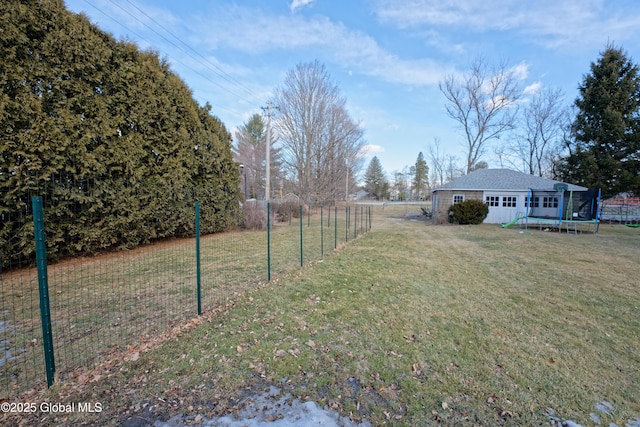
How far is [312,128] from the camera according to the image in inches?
982

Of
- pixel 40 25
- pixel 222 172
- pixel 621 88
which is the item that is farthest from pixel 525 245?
pixel 621 88

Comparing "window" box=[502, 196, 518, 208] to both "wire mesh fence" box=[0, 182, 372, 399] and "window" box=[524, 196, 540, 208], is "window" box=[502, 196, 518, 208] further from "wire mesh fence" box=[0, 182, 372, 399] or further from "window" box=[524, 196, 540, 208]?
"wire mesh fence" box=[0, 182, 372, 399]

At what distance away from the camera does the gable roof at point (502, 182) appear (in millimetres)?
17548

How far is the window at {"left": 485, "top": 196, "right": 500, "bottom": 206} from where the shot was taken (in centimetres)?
1797

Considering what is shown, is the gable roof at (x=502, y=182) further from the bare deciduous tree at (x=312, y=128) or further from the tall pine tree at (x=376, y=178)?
the tall pine tree at (x=376, y=178)

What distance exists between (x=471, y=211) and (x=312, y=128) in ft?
49.7

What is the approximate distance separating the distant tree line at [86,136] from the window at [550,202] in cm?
2046

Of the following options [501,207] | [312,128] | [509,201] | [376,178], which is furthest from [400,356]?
[376,178]

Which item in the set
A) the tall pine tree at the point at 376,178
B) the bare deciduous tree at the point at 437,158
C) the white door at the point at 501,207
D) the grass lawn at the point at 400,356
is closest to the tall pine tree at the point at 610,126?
the white door at the point at 501,207

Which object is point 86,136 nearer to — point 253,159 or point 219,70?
point 219,70

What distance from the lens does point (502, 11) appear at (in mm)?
10570

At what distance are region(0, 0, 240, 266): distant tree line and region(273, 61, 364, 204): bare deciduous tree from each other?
15701mm

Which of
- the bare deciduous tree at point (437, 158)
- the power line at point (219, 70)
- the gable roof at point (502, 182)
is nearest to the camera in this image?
the power line at point (219, 70)

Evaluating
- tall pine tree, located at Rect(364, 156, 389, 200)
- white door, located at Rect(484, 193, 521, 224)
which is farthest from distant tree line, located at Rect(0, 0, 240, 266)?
tall pine tree, located at Rect(364, 156, 389, 200)
